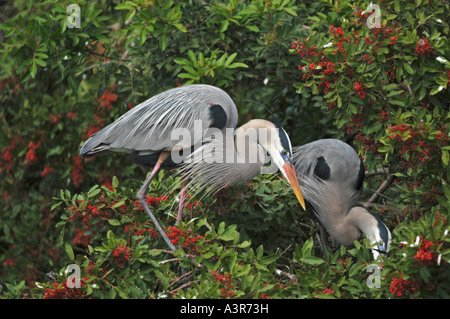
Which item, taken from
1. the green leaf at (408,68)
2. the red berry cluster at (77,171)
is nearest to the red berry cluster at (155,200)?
the green leaf at (408,68)

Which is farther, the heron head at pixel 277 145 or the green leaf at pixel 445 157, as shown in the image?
the heron head at pixel 277 145

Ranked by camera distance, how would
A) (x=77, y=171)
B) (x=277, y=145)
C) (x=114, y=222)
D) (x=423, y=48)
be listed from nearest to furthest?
(x=423, y=48)
(x=114, y=222)
(x=277, y=145)
(x=77, y=171)

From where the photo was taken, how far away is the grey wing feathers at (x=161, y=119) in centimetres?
470

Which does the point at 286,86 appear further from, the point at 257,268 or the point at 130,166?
the point at 257,268

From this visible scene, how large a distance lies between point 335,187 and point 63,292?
2100mm

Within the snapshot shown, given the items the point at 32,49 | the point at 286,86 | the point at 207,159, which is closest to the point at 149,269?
the point at 207,159

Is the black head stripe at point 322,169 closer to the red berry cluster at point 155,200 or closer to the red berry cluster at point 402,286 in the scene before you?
the red berry cluster at point 155,200

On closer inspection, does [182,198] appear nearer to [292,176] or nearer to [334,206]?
[292,176]

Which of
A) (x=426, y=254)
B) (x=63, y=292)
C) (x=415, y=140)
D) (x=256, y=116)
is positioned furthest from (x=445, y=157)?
Result: (x=256, y=116)

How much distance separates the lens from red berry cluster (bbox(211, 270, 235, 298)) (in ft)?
10.5

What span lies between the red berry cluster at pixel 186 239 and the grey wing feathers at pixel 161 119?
1175 mm

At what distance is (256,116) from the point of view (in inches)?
248

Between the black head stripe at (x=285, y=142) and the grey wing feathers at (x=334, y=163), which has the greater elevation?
the black head stripe at (x=285, y=142)
